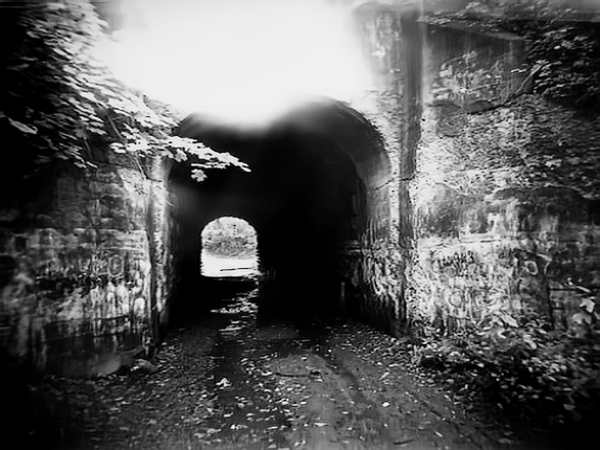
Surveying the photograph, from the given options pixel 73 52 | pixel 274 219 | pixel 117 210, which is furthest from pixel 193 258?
pixel 73 52

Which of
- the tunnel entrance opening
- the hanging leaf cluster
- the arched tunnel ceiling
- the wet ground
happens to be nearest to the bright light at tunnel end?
the arched tunnel ceiling

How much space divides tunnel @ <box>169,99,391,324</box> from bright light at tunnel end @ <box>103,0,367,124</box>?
37 cm

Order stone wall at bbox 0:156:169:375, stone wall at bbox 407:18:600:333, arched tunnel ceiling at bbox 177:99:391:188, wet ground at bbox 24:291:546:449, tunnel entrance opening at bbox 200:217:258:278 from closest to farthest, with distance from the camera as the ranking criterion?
1. wet ground at bbox 24:291:546:449
2. stone wall at bbox 0:156:169:375
3. stone wall at bbox 407:18:600:333
4. arched tunnel ceiling at bbox 177:99:391:188
5. tunnel entrance opening at bbox 200:217:258:278

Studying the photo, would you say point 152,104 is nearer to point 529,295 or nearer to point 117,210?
point 117,210

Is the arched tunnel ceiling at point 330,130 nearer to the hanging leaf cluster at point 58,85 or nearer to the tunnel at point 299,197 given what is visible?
the tunnel at point 299,197

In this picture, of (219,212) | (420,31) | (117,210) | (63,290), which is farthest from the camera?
(219,212)

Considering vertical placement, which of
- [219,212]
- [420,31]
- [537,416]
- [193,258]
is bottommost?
[537,416]

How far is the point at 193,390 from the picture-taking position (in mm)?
3898

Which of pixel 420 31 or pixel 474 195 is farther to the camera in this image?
pixel 420 31

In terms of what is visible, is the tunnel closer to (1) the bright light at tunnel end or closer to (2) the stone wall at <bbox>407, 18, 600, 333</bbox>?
(1) the bright light at tunnel end

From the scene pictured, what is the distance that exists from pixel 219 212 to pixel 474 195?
12.1 meters

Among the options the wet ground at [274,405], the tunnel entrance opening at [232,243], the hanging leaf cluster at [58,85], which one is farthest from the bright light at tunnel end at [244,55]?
the tunnel entrance opening at [232,243]

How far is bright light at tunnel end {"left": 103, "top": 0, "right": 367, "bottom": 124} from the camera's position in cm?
452

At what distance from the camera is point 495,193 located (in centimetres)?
417
